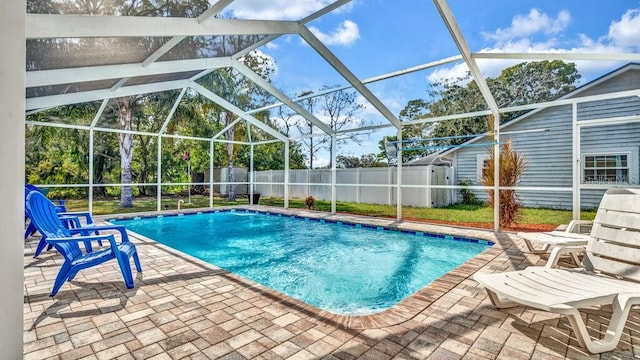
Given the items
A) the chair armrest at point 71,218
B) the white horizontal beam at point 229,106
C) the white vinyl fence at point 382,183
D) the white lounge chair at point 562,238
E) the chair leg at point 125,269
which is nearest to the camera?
the chair leg at point 125,269

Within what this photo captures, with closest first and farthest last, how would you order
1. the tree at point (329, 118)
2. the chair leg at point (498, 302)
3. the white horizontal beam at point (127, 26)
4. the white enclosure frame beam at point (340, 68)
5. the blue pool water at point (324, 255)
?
the chair leg at point (498, 302), the white horizontal beam at point (127, 26), the blue pool water at point (324, 255), the white enclosure frame beam at point (340, 68), the tree at point (329, 118)

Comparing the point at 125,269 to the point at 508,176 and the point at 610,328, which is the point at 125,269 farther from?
the point at 508,176

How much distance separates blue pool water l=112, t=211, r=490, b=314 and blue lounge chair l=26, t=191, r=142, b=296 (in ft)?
6.30

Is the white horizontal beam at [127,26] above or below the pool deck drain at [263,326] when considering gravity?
above

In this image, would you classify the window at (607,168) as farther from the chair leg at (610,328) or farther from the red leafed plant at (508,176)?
the chair leg at (610,328)

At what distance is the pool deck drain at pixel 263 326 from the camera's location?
7.33ft

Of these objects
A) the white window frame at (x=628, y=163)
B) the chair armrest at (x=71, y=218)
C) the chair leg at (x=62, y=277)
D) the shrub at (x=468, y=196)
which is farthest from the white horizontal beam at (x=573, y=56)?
the shrub at (x=468, y=196)

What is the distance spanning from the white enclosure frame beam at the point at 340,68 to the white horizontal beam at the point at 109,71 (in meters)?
2.05

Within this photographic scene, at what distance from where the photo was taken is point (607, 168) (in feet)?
22.4

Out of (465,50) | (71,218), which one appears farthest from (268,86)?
(71,218)

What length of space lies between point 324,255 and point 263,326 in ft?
12.5

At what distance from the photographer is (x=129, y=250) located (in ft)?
12.3

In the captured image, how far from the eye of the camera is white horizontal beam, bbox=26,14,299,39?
3.39 metres

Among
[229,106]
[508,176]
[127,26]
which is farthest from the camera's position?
[229,106]
